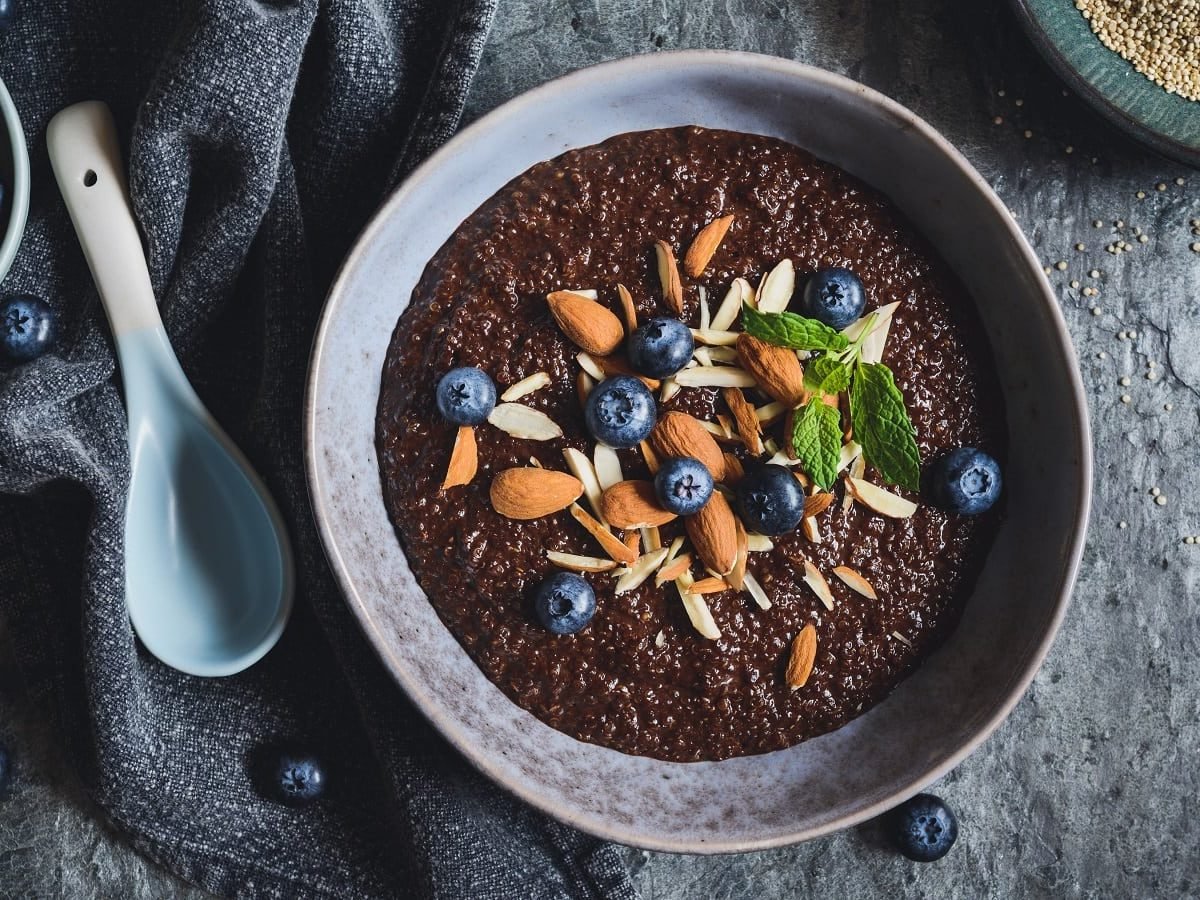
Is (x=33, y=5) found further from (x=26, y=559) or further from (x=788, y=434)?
(x=788, y=434)

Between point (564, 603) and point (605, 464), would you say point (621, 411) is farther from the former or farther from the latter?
point (564, 603)

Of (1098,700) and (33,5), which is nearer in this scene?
(33,5)

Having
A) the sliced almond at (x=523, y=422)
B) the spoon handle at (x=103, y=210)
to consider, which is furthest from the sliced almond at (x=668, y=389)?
the spoon handle at (x=103, y=210)

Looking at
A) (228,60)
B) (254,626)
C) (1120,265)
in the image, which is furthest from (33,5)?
(1120,265)

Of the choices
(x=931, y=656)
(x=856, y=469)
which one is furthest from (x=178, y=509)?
(x=931, y=656)

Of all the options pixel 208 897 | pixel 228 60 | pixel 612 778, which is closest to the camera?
pixel 228 60

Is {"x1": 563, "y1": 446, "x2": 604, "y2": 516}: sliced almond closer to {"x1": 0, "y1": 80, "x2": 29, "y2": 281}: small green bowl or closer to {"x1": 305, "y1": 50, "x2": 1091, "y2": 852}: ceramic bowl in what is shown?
{"x1": 305, "y1": 50, "x2": 1091, "y2": 852}: ceramic bowl

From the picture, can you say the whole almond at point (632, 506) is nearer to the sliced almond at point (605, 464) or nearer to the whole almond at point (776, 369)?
the sliced almond at point (605, 464)
